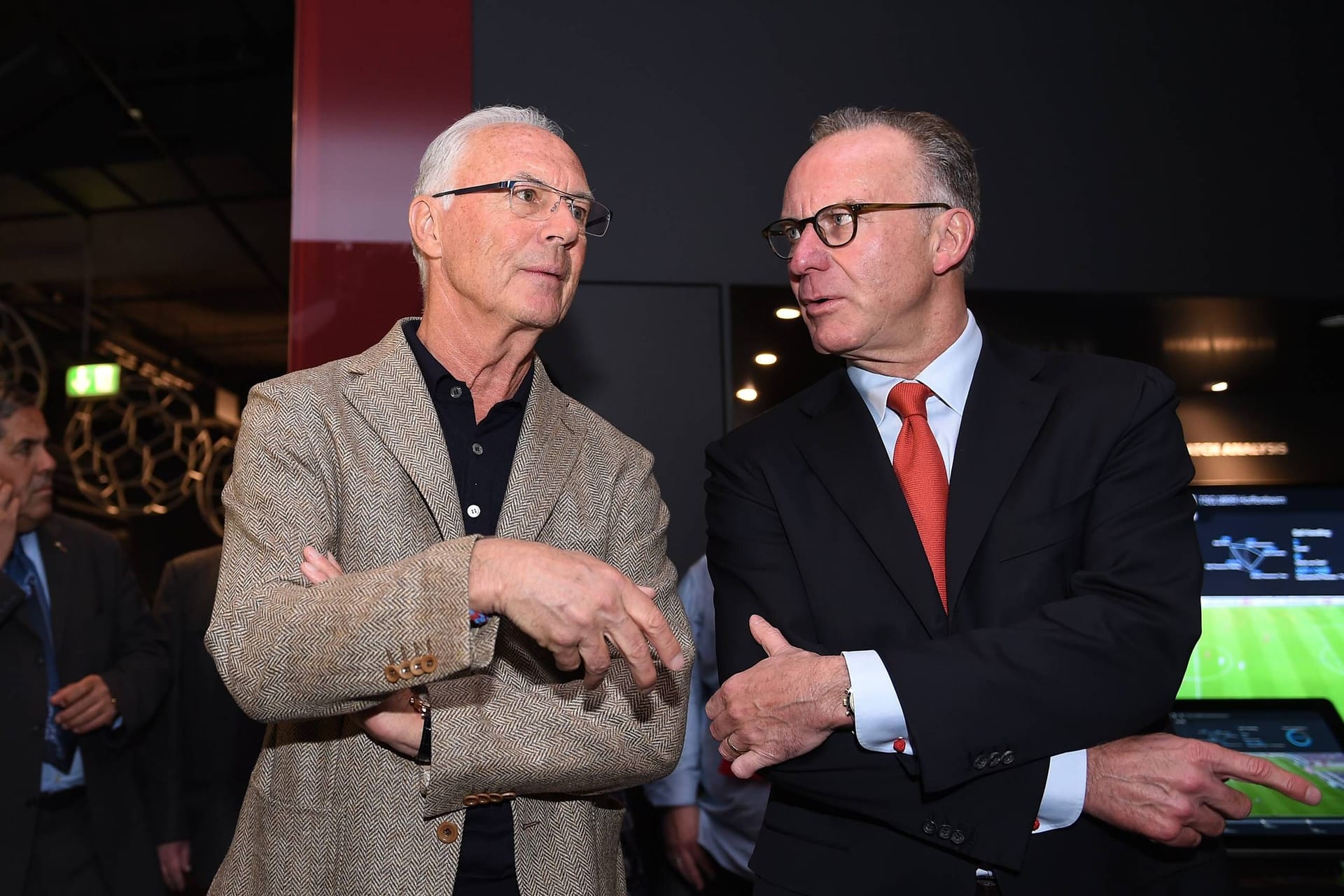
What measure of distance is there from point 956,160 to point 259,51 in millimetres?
4689

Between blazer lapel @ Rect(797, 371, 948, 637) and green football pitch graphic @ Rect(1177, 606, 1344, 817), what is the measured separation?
1.70 meters

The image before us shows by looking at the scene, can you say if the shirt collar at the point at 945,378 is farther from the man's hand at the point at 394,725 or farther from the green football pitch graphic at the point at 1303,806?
the green football pitch graphic at the point at 1303,806

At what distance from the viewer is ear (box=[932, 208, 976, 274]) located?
7.52 feet

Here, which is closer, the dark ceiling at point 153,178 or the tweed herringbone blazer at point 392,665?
the tweed herringbone blazer at point 392,665

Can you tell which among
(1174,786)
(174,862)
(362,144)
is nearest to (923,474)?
(1174,786)

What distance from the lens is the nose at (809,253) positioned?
2.23 m

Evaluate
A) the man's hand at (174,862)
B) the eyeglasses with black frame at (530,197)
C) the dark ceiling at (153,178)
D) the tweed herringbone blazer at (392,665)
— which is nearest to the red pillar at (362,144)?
the eyeglasses with black frame at (530,197)

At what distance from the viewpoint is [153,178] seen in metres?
7.27

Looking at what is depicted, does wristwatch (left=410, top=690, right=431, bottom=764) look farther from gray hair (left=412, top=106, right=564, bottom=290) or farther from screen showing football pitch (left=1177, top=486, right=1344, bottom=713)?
screen showing football pitch (left=1177, top=486, right=1344, bottom=713)

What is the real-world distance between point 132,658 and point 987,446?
3.34 m

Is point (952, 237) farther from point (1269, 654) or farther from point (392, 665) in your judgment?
point (1269, 654)

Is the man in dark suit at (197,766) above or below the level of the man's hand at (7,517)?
below

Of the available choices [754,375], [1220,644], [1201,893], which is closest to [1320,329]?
[1220,644]

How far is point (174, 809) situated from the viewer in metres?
4.22
